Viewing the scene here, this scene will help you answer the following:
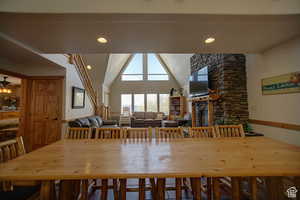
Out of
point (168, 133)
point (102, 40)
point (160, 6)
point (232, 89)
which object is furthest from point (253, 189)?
point (102, 40)

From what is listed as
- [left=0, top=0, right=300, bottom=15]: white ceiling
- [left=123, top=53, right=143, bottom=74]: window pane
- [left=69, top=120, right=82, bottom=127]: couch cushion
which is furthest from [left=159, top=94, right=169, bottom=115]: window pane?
[left=0, top=0, right=300, bottom=15]: white ceiling

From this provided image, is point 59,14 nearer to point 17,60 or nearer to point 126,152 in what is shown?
point 126,152

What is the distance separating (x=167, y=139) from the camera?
186 cm

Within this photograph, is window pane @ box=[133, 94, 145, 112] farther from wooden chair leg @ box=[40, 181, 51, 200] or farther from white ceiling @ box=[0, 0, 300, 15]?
wooden chair leg @ box=[40, 181, 51, 200]

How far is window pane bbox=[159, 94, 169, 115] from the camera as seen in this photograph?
900cm

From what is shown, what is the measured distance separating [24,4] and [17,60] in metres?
2.16

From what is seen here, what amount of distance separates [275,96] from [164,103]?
21.8 ft

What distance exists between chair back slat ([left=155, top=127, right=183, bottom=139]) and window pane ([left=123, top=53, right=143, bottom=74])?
748 centimetres

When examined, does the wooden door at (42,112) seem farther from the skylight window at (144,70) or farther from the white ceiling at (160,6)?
the skylight window at (144,70)

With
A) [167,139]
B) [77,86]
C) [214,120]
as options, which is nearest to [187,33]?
[167,139]

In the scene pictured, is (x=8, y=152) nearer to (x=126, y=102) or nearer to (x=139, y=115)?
(x=139, y=115)

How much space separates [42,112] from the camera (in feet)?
11.2

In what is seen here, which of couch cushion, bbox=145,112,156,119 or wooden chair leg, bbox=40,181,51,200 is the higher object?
couch cushion, bbox=145,112,156,119

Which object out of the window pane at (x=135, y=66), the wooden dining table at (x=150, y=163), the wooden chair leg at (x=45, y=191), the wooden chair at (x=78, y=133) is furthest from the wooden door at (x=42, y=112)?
the window pane at (x=135, y=66)
